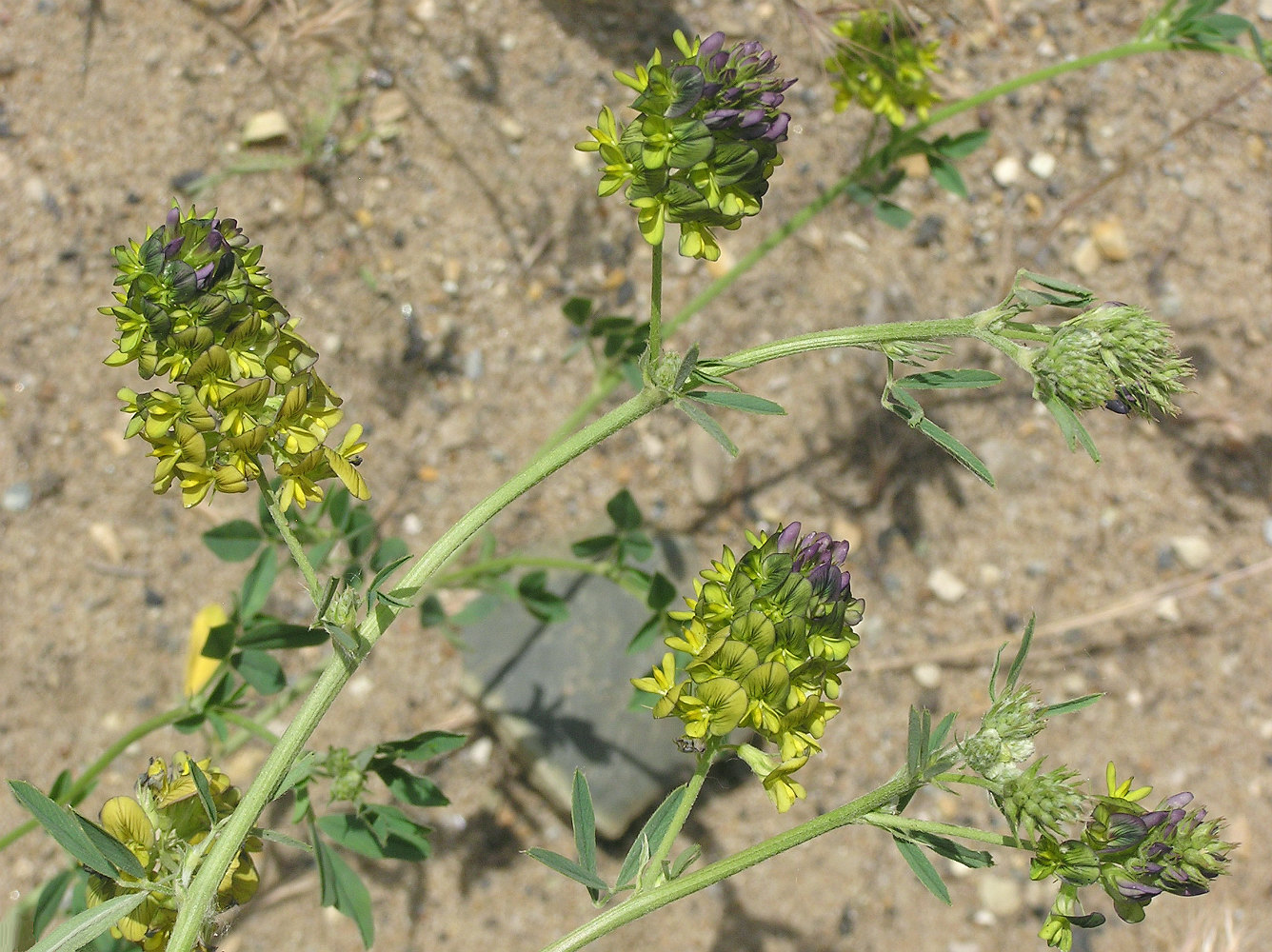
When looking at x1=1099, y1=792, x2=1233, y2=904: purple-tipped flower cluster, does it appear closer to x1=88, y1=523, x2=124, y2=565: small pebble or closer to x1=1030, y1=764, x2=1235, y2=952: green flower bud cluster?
x1=1030, y1=764, x2=1235, y2=952: green flower bud cluster

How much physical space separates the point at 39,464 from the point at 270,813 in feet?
4.86

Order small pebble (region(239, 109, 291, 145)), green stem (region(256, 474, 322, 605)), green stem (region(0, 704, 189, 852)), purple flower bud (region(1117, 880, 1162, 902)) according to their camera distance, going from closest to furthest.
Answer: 1. purple flower bud (region(1117, 880, 1162, 902))
2. green stem (region(256, 474, 322, 605))
3. green stem (region(0, 704, 189, 852))
4. small pebble (region(239, 109, 291, 145))

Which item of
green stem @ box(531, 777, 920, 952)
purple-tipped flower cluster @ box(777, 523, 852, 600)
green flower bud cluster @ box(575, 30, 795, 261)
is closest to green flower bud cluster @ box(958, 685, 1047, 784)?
green stem @ box(531, 777, 920, 952)

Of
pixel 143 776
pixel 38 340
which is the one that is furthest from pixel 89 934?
pixel 38 340

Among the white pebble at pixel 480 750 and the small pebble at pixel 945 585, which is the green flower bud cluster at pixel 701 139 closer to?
the white pebble at pixel 480 750

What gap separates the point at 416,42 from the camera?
402cm

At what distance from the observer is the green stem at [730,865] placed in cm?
189

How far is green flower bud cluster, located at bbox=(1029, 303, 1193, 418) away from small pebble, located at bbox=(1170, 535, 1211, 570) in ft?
7.82

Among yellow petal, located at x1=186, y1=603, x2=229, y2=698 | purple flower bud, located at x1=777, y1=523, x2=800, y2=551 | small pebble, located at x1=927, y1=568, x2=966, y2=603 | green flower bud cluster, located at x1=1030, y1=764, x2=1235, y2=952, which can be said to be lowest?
small pebble, located at x1=927, y1=568, x2=966, y2=603

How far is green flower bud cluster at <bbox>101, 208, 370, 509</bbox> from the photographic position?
1.89 metres

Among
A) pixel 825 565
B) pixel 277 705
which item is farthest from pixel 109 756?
pixel 825 565

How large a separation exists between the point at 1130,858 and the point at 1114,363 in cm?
93

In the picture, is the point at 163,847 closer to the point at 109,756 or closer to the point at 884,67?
the point at 109,756

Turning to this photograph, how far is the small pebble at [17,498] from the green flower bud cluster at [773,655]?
8.68 ft
